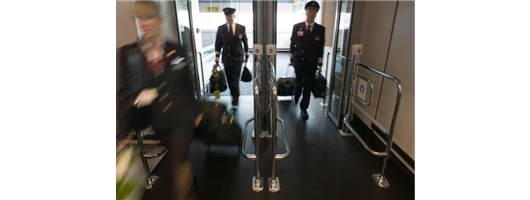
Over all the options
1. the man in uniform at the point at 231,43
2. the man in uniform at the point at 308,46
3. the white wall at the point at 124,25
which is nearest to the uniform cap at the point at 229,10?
the man in uniform at the point at 231,43

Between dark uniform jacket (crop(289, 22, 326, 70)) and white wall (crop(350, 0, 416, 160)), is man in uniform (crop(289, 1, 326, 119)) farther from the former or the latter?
white wall (crop(350, 0, 416, 160))

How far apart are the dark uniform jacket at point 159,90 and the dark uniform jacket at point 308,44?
164 centimetres

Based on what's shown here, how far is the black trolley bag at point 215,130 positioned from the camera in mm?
2502

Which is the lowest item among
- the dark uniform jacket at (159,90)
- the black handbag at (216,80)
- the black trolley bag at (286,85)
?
the black trolley bag at (286,85)

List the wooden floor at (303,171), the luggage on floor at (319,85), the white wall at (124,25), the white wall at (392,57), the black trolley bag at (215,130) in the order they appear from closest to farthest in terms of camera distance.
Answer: the white wall at (124,25), the wooden floor at (303,171), the white wall at (392,57), the black trolley bag at (215,130), the luggage on floor at (319,85)

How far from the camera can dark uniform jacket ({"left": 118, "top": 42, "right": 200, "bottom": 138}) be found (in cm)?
119

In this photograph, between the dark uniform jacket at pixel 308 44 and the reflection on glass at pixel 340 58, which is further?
the dark uniform jacket at pixel 308 44

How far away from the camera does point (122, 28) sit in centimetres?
115

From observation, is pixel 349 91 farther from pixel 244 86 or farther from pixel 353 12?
pixel 244 86

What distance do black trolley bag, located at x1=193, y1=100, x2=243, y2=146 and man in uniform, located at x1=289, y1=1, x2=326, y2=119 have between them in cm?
113

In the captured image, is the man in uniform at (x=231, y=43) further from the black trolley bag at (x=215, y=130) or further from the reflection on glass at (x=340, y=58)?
the reflection on glass at (x=340, y=58)

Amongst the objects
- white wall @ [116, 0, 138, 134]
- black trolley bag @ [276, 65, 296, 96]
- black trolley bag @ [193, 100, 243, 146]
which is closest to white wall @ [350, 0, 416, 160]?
black trolley bag @ [276, 65, 296, 96]

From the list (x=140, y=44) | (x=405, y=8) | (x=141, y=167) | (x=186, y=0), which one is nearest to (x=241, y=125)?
(x=141, y=167)

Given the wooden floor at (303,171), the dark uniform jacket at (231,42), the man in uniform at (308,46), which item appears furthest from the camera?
the dark uniform jacket at (231,42)
